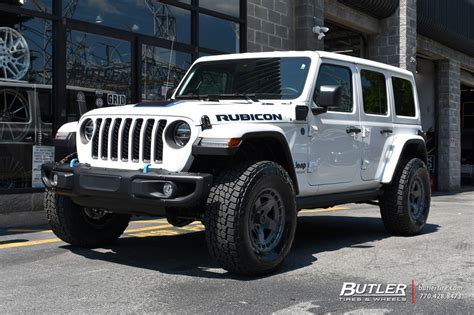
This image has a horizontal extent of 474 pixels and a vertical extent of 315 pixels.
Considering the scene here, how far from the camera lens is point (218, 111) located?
15.1 feet

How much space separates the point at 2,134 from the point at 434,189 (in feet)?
52.5

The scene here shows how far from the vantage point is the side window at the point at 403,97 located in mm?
7051

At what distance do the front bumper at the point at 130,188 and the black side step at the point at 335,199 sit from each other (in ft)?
4.36

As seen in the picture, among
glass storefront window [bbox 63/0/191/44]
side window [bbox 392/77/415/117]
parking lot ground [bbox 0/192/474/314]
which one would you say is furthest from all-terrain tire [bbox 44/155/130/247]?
glass storefront window [bbox 63/0/191/44]

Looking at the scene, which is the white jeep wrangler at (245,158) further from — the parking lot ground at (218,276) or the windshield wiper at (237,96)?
the parking lot ground at (218,276)

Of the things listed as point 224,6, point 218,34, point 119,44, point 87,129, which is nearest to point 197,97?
point 87,129

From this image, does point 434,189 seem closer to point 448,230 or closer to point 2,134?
point 448,230

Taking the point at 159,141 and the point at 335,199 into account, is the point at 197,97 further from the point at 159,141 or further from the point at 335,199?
the point at 335,199

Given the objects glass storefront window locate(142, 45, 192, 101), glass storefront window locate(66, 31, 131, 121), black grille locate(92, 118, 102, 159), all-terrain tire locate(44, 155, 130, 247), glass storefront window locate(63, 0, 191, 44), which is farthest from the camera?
glass storefront window locate(142, 45, 192, 101)

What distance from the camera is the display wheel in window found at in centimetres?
839

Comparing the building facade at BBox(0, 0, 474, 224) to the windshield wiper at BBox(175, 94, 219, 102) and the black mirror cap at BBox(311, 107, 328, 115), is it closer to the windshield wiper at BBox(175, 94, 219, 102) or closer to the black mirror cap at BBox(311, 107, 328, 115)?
the black mirror cap at BBox(311, 107, 328, 115)

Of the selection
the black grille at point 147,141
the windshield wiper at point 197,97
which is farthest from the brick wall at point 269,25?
the black grille at point 147,141

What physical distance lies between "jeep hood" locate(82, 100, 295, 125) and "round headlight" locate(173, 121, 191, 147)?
0.08 meters

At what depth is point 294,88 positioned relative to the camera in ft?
18.1
